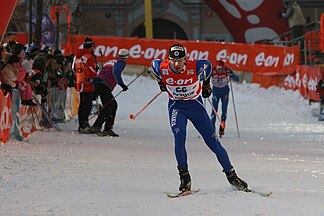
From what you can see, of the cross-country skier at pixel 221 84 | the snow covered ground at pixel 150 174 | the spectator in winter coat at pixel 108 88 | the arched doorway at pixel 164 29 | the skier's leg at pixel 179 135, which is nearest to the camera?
the snow covered ground at pixel 150 174

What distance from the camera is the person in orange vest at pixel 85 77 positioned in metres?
14.7

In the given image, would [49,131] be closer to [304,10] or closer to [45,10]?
[45,10]

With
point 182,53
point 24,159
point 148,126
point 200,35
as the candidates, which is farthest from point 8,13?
point 200,35

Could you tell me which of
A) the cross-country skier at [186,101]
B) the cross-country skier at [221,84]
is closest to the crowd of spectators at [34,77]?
the cross-country skier at [221,84]

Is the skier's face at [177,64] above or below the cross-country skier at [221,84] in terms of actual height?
above

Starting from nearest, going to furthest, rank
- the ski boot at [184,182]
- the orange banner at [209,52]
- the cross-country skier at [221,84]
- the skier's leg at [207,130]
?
the ski boot at [184,182], the skier's leg at [207,130], the cross-country skier at [221,84], the orange banner at [209,52]

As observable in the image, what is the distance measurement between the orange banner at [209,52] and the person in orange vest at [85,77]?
16.4 m

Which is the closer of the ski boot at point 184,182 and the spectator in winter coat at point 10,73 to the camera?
the ski boot at point 184,182

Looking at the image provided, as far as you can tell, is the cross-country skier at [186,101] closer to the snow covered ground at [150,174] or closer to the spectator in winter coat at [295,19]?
the snow covered ground at [150,174]

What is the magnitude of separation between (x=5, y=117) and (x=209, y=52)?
69.9ft

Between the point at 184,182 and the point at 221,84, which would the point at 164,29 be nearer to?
the point at 221,84

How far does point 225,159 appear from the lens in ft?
26.2

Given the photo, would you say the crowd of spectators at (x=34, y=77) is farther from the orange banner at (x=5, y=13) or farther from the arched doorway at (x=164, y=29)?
the arched doorway at (x=164, y=29)

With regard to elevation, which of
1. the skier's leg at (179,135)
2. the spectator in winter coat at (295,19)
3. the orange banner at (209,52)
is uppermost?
the spectator in winter coat at (295,19)
